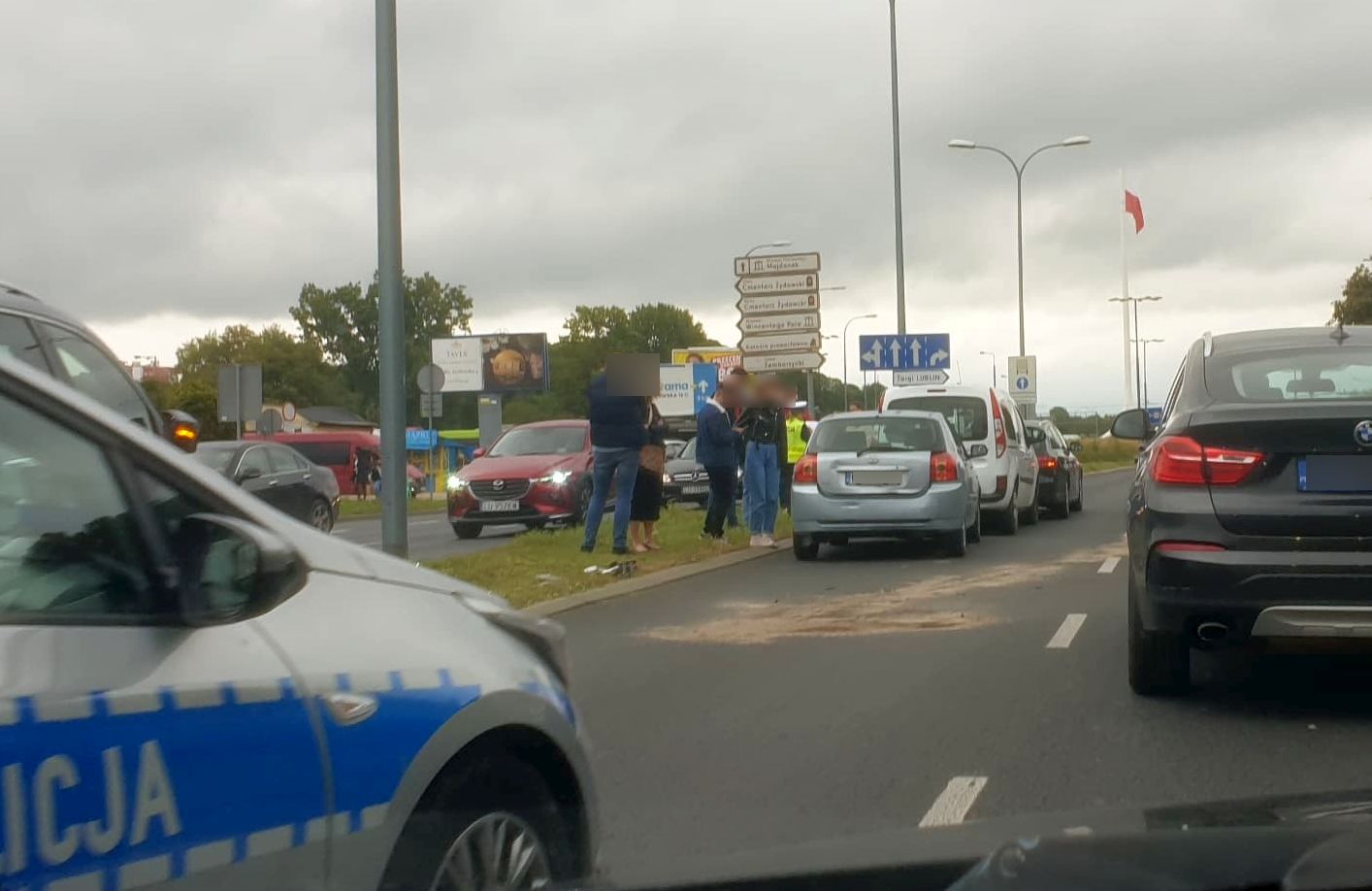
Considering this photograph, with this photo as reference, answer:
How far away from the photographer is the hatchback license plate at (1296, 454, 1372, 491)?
697 cm

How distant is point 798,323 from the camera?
76.0ft

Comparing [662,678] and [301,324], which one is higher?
[301,324]

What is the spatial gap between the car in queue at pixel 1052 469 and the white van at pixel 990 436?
1.51 m

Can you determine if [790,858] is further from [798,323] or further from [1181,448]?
[798,323]

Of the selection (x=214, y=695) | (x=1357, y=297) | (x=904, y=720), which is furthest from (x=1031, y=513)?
(x=1357, y=297)

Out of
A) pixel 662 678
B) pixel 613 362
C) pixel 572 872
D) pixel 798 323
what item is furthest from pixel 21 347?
pixel 798 323

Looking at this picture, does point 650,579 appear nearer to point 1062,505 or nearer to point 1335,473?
point 1335,473

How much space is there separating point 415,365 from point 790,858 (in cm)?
12382

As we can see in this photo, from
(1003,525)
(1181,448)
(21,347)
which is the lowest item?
(1003,525)

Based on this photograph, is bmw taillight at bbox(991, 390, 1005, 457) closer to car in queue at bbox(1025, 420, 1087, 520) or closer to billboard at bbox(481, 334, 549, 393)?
car in queue at bbox(1025, 420, 1087, 520)

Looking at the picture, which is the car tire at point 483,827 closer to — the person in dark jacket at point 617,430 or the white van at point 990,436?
the person in dark jacket at point 617,430

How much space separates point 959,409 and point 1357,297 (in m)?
50.6

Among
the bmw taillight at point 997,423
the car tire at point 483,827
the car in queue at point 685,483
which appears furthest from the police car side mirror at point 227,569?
the car in queue at point 685,483

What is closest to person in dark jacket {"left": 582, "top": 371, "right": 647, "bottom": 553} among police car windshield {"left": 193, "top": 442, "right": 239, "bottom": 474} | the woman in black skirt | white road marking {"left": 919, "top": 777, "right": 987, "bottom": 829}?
the woman in black skirt
